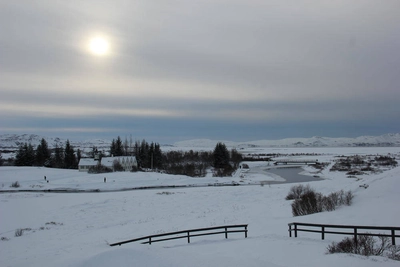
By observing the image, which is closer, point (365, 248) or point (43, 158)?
point (365, 248)

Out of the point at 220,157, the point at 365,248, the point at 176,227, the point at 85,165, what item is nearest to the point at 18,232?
the point at 176,227

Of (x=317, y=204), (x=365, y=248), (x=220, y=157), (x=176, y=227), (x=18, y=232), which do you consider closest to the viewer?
(x=365, y=248)

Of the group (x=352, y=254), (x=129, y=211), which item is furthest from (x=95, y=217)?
(x=352, y=254)

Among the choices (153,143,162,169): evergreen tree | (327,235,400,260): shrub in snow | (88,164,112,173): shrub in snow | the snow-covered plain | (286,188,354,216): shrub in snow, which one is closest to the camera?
the snow-covered plain

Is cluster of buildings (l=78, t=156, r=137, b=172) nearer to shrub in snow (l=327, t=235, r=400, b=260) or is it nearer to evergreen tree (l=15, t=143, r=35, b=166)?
evergreen tree (l=15, t=143, r=35, b=166)

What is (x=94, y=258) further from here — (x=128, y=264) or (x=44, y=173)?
(x=44, y=173)

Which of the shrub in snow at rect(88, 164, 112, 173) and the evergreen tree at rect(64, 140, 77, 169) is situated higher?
the evergreen tree at rect(64, 140, 77, 169)

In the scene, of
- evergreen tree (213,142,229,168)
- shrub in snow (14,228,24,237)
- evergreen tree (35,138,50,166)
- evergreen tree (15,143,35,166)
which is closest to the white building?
evergreen tree (15,143,35,166)

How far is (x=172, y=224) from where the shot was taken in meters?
21.8

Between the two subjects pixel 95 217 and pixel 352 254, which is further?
pixel 95 217

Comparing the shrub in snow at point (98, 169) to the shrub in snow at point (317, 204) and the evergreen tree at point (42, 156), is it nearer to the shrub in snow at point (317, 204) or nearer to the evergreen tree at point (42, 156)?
the evergreen tree at point (42, 156)

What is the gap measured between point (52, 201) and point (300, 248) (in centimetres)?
3301

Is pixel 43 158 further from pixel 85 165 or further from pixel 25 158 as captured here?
pixel 85 165

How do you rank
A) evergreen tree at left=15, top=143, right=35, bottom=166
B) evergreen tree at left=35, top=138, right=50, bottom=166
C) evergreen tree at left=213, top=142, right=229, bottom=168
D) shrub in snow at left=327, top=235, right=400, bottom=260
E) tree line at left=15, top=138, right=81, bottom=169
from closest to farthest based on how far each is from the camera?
shrub in snow at left=327, top=235, right=400, bottom=260
evergreen tree at left=15, top=143, right=35, bottom=166
tree line at left=15, top=138, right=81, bottom=169
evergreen tree at left=213, top=142, right=229, bottom=168
evergreen tree at left=35, top=138, right=50, bottom=166
